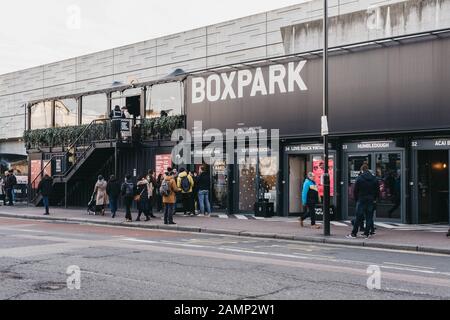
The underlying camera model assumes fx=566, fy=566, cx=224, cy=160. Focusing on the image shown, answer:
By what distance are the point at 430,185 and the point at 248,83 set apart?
322 inches

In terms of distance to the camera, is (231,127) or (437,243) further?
(231,127)

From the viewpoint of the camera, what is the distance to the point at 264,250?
42.0 feet

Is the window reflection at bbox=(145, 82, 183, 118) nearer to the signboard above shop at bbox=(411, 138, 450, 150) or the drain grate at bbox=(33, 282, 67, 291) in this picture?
the signboard above shop at bbox=(411, 138, 450, 150)

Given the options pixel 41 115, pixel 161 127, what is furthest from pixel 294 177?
pixel 41 115

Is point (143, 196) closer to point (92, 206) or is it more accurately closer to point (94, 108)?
point (92, 206)

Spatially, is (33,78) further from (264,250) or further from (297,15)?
(264,250)

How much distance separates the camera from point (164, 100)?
26.3 m

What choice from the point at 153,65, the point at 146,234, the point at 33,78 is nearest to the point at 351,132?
the point at 146,234

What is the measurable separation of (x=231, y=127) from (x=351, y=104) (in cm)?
539

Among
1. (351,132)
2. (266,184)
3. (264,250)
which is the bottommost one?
(264,250)

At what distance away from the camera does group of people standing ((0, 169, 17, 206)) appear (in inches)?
1168

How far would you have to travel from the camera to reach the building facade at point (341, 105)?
18.4 meters

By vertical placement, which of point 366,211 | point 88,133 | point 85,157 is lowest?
point 366,211

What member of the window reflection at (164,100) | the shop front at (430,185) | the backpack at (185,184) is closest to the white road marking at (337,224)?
the shop front at (430,185)
